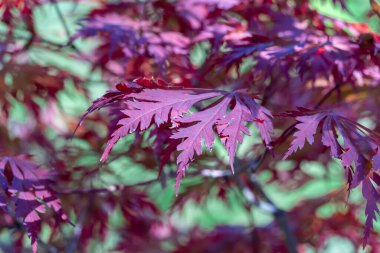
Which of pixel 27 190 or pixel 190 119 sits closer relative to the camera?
pixel 190 119

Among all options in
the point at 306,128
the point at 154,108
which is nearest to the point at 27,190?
the point at 154,108

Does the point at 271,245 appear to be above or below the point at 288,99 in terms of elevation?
below

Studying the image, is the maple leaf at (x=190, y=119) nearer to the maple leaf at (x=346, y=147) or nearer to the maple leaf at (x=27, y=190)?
the maple leaf at (x=346, y=147)

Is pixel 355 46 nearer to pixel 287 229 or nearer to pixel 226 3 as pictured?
pixel 226 3

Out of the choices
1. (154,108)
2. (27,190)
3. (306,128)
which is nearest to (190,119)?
(154,108)

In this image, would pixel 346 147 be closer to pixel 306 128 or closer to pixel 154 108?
pixel 306 128

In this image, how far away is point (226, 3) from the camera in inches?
50.2

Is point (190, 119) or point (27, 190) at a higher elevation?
point (190, 119)

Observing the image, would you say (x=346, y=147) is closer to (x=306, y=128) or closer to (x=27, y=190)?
(x=306, y=128)

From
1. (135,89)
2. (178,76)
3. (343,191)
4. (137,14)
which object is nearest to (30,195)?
(135,89)

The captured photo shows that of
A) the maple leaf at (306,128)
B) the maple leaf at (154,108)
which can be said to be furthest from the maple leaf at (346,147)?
the maple leaf at (154,108)

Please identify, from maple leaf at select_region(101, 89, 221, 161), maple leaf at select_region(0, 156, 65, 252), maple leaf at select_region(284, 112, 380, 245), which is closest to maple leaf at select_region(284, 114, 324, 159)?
maple leaf at select_region(284, 112, 380, 245)

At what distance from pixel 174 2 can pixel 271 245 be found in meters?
0.69

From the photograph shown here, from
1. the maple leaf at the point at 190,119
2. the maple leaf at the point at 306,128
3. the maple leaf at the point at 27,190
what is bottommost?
the maple leaf at the point at 27,190
